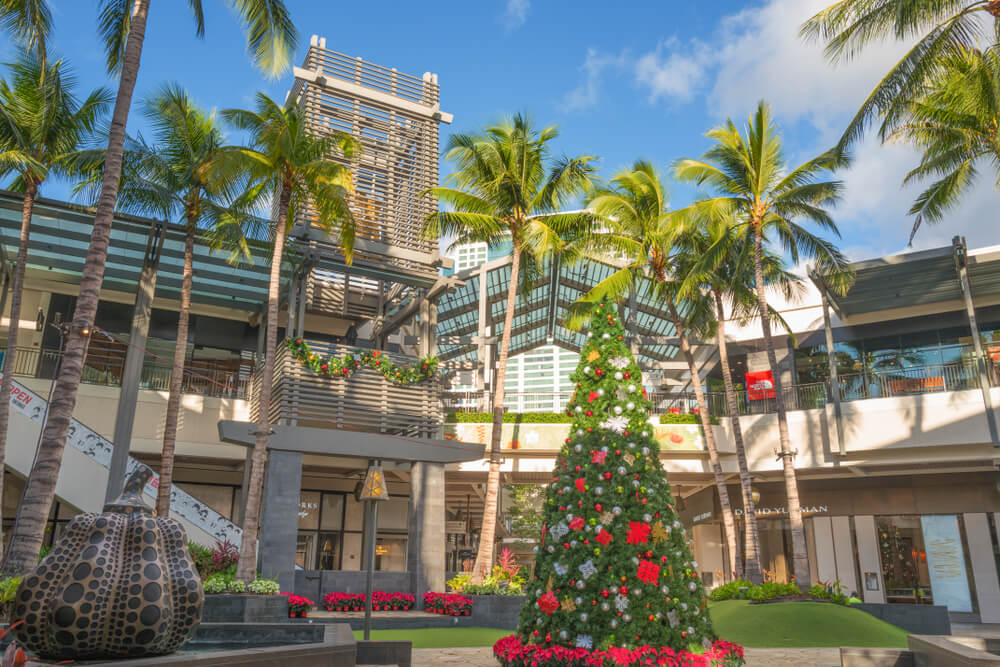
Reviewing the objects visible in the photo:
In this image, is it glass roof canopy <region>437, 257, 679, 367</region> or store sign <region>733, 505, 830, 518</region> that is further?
glass roof canopy <region>437, 257, 679, 367</region>

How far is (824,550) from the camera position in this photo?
23.6 m

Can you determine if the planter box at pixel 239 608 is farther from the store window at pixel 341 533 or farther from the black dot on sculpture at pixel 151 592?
the store window at pixel 341 533

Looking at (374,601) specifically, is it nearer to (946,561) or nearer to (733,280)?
(733,280)

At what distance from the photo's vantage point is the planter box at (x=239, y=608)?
40.4 feet

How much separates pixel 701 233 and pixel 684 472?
8.03 metres

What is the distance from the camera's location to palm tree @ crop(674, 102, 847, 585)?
A: 57.4ft

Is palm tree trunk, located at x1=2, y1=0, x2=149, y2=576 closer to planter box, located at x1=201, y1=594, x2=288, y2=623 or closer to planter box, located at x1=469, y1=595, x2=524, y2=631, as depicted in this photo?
planter box, located at x1=201, y1=594, x2=288, y2=623

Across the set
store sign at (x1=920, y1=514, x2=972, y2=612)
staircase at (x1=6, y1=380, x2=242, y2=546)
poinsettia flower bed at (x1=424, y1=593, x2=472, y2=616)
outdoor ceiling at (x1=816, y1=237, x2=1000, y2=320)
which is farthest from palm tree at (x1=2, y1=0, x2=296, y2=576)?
store sign at (x1=920, y1=514, x2=972, y2=612)

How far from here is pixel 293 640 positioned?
652 centimetres

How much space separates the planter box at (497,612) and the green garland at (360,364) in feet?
20.6

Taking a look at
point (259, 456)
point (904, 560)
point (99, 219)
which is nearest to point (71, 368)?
point (99, 219)

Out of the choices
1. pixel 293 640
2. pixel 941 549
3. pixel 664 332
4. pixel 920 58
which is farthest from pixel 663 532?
pixel 664 332

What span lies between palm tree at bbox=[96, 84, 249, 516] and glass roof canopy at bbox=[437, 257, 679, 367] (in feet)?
34.8

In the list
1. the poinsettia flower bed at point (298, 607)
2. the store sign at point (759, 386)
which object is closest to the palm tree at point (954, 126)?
the store sign at point (759, 386)
